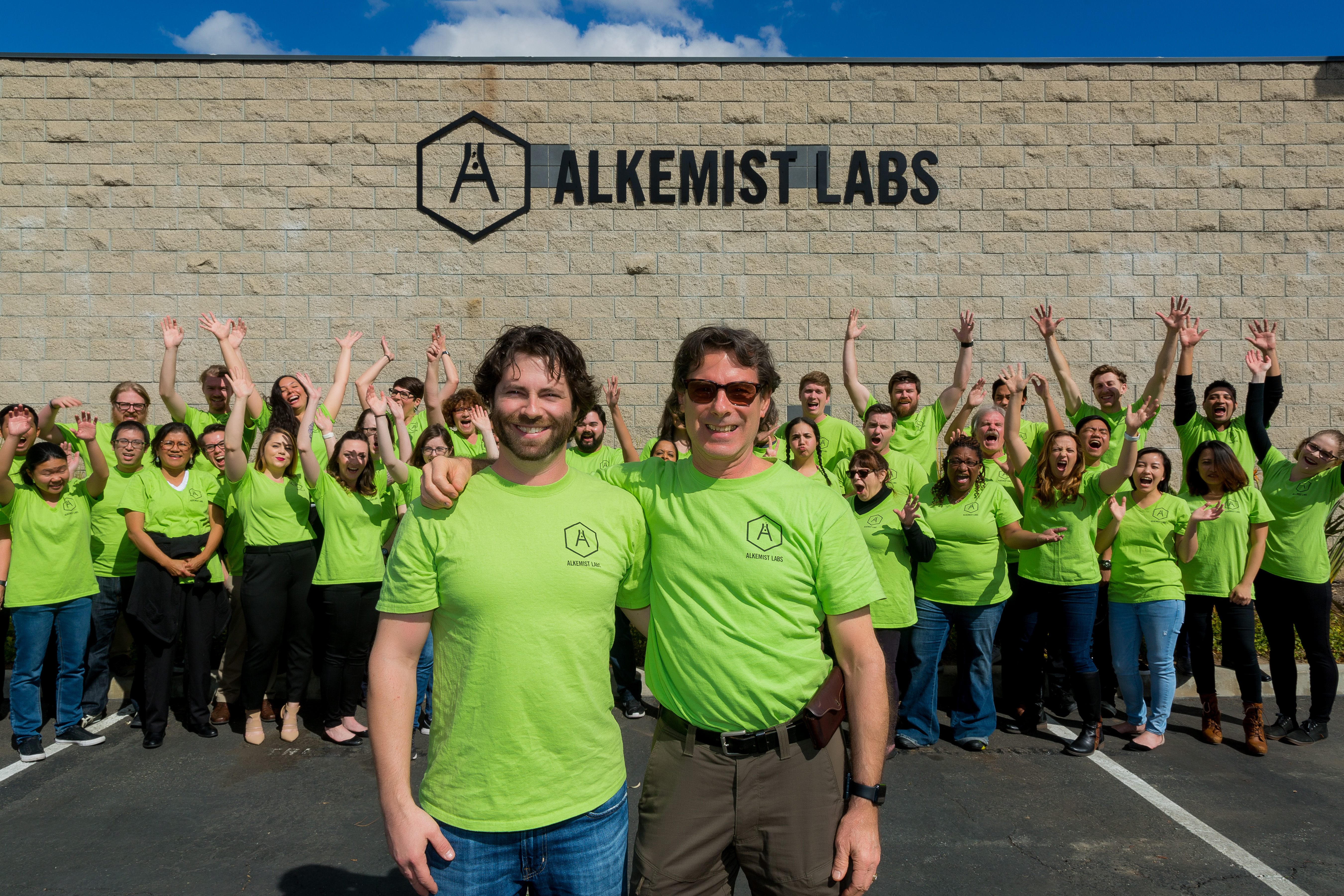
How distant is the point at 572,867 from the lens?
2.10 m

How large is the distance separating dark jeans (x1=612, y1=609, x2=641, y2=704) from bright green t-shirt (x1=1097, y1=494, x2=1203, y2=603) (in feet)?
11.1

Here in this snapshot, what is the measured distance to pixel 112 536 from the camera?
6051mm

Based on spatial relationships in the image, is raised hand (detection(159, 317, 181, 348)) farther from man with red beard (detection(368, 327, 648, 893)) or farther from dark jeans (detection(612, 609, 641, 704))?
man with red beard (detection(368, 327, 648, 893))

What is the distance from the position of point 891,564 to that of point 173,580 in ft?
15.5

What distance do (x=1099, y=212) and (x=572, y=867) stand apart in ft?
31.5

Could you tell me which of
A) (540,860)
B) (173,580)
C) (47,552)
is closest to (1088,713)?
(540,860)

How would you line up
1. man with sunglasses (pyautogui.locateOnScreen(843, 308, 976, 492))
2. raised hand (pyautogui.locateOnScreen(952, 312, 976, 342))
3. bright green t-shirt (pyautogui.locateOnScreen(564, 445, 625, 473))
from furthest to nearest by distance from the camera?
raised hand (pyautogui.locateOnScreen(952, 312, 976, 342)) → man with sunglasses (pyautogui.locateOnScreen(843, 308, 976, 492)) → bright green t-shirt (pyautogui.locateOnScreen(564, 445, 625, 473))

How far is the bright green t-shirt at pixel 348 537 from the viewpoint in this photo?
567 cm

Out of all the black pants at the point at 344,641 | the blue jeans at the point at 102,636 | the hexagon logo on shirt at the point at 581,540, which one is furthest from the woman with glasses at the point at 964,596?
the blue jeans at the point at 102,636

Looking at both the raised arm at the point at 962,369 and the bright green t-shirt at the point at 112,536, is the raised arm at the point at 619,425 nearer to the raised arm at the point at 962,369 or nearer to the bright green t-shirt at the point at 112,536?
the raised arm at the point at 962,369

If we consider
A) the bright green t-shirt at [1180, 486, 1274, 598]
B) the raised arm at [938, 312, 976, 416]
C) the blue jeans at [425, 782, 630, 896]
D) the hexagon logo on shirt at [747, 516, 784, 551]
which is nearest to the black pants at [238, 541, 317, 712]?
the blue jeans at [425, 782, 630, 896]

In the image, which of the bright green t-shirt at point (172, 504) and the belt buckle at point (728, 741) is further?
the bright green t-shirt at point (172, 504)

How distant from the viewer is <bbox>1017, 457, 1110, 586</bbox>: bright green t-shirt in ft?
18.4

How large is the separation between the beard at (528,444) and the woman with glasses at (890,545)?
3.44 meters
